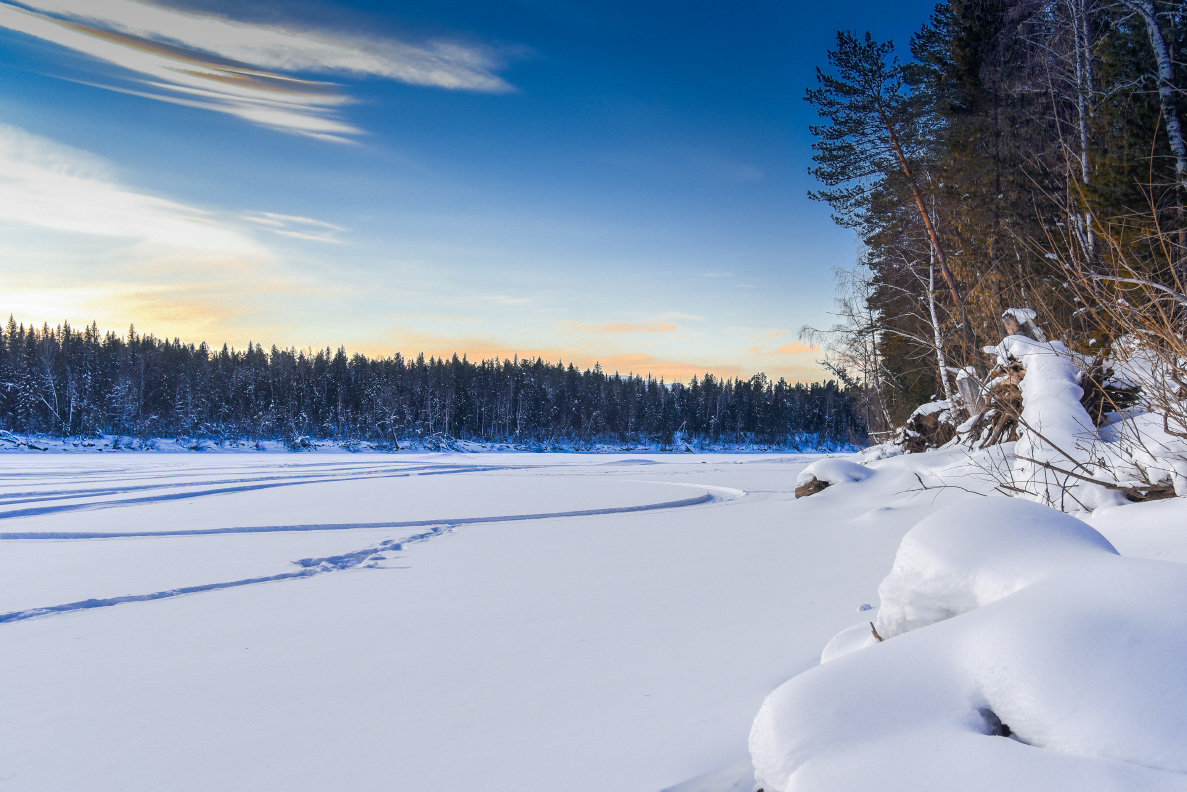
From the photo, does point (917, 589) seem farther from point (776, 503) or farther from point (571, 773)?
point (776, 503)

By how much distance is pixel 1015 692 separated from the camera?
1.35 meters

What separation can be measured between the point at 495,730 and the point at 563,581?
2.34m

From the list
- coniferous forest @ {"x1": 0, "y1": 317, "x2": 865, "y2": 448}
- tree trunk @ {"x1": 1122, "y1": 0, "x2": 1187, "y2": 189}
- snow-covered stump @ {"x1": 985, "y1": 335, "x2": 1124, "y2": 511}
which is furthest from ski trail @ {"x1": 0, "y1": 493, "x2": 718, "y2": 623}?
coniferous forest @ {"x1": 0, "y1": 317, "x2": 865, "y2": 448}

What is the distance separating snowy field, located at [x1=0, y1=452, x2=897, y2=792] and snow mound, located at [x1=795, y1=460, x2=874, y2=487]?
924mm

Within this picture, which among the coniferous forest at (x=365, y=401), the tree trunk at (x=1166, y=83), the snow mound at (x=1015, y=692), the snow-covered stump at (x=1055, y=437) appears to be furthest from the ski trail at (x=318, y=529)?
the coniferous forest at (x=365, y=401)

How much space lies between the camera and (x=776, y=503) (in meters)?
8.93

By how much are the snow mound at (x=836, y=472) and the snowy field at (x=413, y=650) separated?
36.4 inches

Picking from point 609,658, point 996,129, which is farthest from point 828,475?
point 996,129

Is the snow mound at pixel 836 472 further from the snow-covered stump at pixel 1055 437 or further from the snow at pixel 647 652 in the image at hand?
the snow-covered stump at pixel 1055 437

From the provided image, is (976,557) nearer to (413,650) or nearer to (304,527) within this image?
(413,650)

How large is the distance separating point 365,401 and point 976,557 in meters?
65.8

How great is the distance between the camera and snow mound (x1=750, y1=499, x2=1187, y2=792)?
1.21 meters

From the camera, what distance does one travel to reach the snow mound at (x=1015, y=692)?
3.96 feet

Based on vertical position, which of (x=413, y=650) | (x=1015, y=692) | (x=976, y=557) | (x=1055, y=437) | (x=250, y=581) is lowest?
(x=250, y=581)
